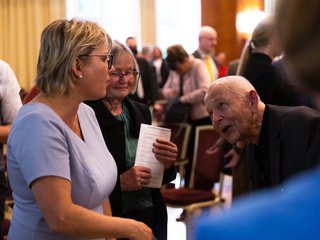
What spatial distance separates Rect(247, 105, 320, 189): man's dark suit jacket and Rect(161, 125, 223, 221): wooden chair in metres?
1.97

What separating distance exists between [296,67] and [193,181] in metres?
4.08

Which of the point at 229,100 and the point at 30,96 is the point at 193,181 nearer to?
the point at 30,96

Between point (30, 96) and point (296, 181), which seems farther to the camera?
point (30, 96)

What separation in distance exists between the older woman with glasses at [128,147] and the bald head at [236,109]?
245 mm

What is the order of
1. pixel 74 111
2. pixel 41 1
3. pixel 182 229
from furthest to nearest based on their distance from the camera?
pixel 41 1 → pixel 182 229 → pixel 74 111

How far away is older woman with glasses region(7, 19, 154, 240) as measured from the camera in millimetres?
1783

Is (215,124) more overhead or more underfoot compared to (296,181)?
more underfoot

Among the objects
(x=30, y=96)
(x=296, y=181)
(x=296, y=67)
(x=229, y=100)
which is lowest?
(x=30, y=96)

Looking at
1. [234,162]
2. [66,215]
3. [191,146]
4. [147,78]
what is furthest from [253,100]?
[147,78]

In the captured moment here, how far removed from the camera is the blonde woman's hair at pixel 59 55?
1931mm

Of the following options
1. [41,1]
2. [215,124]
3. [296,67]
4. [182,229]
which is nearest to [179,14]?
[41,1]

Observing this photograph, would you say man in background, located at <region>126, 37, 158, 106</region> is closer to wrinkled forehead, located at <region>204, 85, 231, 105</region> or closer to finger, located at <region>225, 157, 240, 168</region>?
finger, located at <region>225, 157, 240, 168</region>

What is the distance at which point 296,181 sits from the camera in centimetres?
59

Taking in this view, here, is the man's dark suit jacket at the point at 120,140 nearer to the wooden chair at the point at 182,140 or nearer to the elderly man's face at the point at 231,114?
the elderly man's face at the point at 231,114
